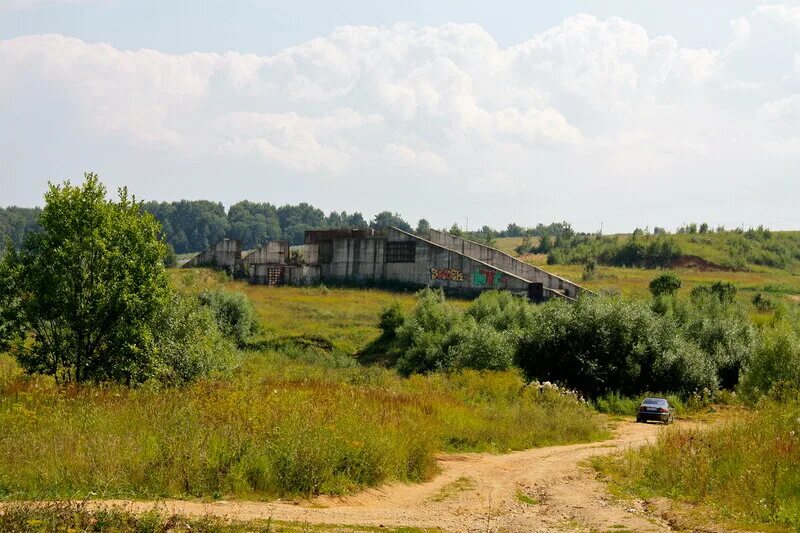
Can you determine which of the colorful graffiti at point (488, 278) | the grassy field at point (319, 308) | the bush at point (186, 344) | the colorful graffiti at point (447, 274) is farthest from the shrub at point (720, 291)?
the bush at point (186, 344)

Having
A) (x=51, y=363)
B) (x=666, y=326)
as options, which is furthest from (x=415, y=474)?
(x=666, y=326)

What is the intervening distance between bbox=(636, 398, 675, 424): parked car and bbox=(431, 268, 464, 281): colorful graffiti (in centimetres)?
3880

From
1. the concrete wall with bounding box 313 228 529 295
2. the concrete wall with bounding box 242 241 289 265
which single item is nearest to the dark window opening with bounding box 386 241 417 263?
the concrete wall with bounding box 313 228 529 295

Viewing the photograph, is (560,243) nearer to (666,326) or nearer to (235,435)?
(666,326)

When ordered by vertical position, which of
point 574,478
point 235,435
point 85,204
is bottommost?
point 574,478

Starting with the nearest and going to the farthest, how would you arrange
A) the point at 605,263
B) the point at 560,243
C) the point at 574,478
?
the point at 574,478
the point at 605,263
the point at 560,243

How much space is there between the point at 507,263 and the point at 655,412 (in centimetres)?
4059

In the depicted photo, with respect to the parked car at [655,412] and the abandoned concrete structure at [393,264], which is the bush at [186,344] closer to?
the parked car at [655,412]

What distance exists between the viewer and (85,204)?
23.8 metres

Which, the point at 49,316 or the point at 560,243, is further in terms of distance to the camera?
the point at 560,243

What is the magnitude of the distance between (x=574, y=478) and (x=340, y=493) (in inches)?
270

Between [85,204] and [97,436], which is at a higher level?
[85,204]

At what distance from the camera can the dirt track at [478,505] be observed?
12914 millimetres

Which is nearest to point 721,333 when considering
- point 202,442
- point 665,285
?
point 665,285
